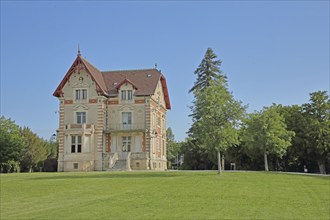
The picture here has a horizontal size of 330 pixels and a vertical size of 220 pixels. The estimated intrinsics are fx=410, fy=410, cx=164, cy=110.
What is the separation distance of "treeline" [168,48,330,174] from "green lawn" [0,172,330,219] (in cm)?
1019

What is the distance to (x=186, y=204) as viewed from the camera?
15.8 meters

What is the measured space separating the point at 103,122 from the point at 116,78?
655 centimetres

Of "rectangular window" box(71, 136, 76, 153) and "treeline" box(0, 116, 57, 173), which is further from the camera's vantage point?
"treeline" box(0, 116, 57, 173)

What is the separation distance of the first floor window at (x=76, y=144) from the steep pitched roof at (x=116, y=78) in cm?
561

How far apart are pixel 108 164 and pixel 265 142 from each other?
17168mm

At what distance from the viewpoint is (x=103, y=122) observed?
4725 centimetres

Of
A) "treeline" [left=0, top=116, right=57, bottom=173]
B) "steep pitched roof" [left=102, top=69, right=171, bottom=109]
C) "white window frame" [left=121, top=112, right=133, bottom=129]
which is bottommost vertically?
"treeline" [left=0, top=116, right=57, bottom=173]

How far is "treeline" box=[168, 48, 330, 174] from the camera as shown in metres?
33.5

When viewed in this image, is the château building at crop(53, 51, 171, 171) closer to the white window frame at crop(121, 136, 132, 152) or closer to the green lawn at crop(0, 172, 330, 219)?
the white window frame at crop(121, 136, 132, 152)

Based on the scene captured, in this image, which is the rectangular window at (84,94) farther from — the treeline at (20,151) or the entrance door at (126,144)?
the treeline at (20,151)

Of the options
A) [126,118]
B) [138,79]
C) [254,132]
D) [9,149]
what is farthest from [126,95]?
[9,149]

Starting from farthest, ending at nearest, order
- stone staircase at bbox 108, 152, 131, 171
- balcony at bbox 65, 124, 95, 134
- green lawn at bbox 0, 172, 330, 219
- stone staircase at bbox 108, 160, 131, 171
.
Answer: balcony at bbox 65, 124, 95, 134 → stone staircase at bbox 108, 152, 131, 171 → stone staircase at bbox 108, 160, 131, 171 → green lawn at bbox 0, 172, 330, 219

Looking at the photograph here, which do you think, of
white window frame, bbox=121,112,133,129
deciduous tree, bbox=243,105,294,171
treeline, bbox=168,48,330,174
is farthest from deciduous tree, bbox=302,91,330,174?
white window frame, bbox=121,112,133,129

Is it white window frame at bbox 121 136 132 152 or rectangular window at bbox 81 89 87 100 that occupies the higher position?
rectangular window at bbox 81 89 87 100
